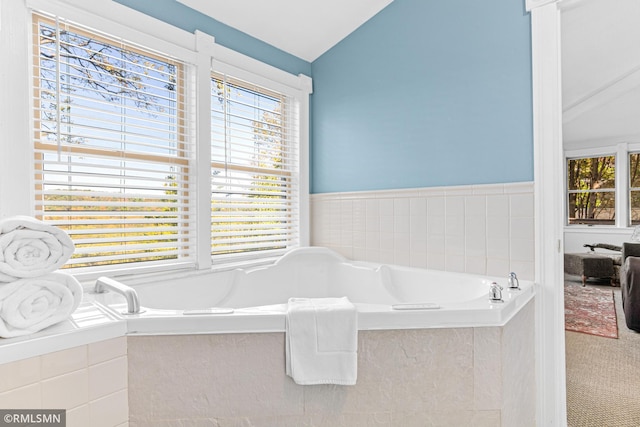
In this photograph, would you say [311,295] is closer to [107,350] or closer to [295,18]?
[107,350]

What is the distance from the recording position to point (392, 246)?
247cm

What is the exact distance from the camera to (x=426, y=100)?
2299 millimetres

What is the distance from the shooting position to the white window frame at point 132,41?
154 centimetres

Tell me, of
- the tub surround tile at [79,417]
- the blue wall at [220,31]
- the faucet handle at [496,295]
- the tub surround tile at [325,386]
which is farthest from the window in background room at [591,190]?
the tub surround tile at [79,417]

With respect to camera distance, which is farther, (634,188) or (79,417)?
(634,188)

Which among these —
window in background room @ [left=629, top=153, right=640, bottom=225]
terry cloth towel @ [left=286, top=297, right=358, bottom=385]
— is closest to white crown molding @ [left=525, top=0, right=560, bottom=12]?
terry cloth towel @ [left=286, top=297, right=358, bottom=385]

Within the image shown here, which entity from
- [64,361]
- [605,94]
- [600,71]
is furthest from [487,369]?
[605,94]

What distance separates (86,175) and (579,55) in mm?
4111

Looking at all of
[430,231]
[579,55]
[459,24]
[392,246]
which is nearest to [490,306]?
[430,231]

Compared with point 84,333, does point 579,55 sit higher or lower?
higher

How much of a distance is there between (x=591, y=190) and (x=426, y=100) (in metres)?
5.22

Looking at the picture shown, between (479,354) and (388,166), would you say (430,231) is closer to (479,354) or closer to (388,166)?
(388,166)

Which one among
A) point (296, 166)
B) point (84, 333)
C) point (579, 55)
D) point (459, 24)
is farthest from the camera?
point (579, 55)

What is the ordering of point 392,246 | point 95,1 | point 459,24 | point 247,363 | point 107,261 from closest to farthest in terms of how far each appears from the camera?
1. point 247,363
2. point 95,1
3. point 107,261
4. point 459,24
5. point 392,246
